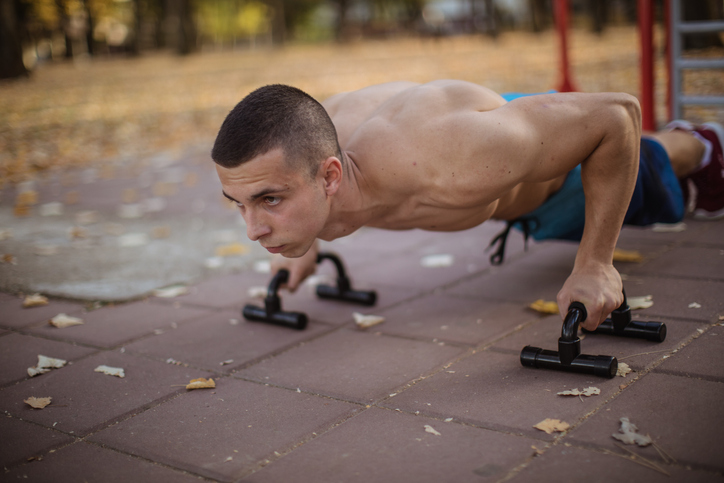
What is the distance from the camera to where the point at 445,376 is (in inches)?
101

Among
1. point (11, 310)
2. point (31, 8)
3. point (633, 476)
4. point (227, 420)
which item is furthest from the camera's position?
point (31, 8)

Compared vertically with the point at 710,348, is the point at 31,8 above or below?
above

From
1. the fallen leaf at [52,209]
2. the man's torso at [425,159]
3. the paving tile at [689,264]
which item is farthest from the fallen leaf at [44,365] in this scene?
the fallen leaf at [52,209]

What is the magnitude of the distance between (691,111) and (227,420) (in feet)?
27.8

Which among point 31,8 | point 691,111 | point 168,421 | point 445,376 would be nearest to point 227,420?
point 168,421

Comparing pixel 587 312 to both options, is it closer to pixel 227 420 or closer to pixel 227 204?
pixel 227 420

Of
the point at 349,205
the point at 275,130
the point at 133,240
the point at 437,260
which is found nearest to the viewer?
the point at 275,130

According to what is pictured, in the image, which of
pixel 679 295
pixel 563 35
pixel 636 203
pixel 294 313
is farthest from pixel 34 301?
pixel 563 35

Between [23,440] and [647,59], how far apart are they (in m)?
5.90

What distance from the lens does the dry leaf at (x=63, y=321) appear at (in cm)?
339

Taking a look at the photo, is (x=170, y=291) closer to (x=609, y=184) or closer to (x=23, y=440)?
(x=23, y=440)

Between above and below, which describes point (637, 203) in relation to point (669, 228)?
above

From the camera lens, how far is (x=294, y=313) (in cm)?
324

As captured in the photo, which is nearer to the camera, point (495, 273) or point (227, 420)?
point (227, 420)
